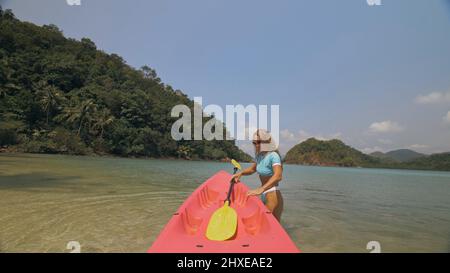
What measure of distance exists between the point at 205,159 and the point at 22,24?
4022 cm

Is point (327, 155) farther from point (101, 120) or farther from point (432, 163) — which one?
point (101, 120)

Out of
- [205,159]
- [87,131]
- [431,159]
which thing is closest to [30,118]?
[87,131]

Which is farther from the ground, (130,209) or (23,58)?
(23,58)

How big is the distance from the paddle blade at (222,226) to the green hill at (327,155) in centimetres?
10219

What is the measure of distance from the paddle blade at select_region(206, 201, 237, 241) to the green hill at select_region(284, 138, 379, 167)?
102194 millimetres

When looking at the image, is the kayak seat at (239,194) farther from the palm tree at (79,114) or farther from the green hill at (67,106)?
the palm tree at (79,114)

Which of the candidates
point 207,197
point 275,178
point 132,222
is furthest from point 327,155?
point 275,178

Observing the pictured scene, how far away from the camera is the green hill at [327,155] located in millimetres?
97050

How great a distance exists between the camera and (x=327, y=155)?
9931cm

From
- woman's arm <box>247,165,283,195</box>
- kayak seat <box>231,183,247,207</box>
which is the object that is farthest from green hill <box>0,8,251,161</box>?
woman's arm <box>247,165,283,195</box>

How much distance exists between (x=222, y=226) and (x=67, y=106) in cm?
3995

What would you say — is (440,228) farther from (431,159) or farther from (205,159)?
(431,159)

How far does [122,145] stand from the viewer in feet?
130
